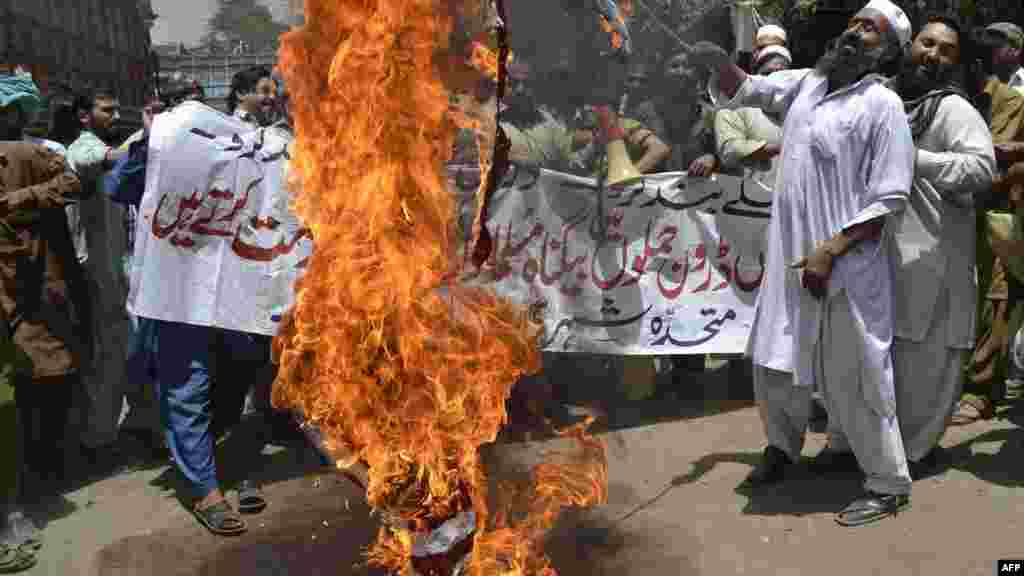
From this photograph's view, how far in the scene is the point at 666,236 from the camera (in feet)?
21.2

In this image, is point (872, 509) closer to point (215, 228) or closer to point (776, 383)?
point (776, 383)

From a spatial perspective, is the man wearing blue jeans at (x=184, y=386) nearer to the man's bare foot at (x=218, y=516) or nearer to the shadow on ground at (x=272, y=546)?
the man's bare foot at (x=218, y=516)

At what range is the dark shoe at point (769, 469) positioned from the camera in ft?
16.0

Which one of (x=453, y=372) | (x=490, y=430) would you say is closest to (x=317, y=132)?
(x=453, y=372)

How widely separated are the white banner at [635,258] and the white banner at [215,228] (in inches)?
59.4

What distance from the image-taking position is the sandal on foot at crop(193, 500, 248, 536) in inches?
182

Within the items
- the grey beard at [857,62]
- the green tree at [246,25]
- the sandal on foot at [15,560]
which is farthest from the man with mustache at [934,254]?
the sandal on foot at [15,560]

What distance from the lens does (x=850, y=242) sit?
169 inches

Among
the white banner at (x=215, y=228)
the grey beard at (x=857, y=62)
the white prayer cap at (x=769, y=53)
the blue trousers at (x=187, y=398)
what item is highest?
the white prayer cap at (x=769, y=53)

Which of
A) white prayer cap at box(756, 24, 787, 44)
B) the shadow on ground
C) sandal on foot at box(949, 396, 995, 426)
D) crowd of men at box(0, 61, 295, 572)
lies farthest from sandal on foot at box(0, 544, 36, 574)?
white prayer cap at box(756, 24, 787, 44)

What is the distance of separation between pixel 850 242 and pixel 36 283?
430 cm

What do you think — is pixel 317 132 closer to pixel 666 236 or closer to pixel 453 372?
pixel 453 372

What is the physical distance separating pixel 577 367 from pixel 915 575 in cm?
333

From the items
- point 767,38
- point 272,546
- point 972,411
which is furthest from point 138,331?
point 972,411
